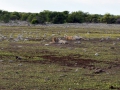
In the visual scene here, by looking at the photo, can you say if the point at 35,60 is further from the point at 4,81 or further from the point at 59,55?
the point at 4,81

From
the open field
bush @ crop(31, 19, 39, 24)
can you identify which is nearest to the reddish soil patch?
the open field

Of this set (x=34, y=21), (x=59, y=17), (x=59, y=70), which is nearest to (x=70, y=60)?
(x=59, y=70)

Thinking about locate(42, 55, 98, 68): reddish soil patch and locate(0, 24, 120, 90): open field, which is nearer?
locate(0, 24, 120, 90): open field

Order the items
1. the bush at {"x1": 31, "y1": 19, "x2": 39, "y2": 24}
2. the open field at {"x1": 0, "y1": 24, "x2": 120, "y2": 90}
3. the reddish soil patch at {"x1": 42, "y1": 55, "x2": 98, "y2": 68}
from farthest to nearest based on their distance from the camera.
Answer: the bush at {"x1": 31, "y1": 19, "x2": 39, "y2": 24}
the reddish soil patch at {"x1": 42, "y1": 55, "x2": 98, "y2": 68}
the open field at {"x1": 0, "y1": 24, "x2": 120, "y2": 90}

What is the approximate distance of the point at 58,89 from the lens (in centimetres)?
1102

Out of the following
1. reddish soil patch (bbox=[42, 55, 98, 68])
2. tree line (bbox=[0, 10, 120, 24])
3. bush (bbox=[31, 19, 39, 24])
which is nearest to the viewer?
reddish soil patch (bbox=[42, 55, 98, 68])

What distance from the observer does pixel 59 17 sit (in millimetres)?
72000

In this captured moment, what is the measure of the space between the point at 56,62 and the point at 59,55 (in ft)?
8.24

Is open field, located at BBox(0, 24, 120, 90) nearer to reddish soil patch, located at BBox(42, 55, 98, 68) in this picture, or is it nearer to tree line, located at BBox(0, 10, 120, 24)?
reddish soil patch, located at BBox(42, 55, 98, 68)

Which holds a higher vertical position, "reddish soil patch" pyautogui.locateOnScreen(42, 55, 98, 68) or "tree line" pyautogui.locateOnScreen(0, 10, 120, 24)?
"reddish soil patch" pyautogui.locateOnScreen(42, 55, 98, 68)

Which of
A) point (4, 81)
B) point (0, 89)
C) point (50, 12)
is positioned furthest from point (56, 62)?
point (50, 12)

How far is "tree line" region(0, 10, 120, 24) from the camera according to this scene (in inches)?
2820

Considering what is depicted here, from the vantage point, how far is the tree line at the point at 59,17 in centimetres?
7162

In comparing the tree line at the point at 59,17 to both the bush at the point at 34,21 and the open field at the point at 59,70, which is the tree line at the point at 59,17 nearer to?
the bush at the point at 34,21
